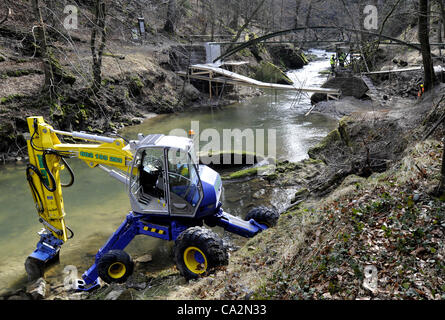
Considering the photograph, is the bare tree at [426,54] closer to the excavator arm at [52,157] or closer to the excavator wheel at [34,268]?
the excavator arm at [52,157]

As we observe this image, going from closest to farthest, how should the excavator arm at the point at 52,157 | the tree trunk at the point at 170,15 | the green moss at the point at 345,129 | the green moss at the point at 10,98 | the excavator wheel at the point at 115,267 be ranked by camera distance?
the excavator wheel at the point at 115,267, the excavator arm at the point at 52,157, the green moss at the point at 345,129, the green moss at the point at 10,98, the tree trunk at the point at 170,15

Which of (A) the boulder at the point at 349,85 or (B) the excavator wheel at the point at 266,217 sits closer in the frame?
(B) the excavator wheel at the point at 266,217

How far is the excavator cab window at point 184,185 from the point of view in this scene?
22.3ft

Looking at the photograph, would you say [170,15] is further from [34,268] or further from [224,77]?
[34,268]

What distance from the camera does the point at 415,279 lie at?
13.9 ft

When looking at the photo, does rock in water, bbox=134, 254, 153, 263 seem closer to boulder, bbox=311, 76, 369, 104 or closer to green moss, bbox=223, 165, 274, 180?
green moss, bbox=223, 165, 274, 180

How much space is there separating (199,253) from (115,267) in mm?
1679

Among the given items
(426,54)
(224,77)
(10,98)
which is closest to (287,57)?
(224,77)

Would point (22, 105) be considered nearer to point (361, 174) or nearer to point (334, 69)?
point (361, 174)

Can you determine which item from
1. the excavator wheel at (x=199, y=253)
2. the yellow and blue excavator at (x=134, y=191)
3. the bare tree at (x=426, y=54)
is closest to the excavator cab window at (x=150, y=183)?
the yellow and blue excavator at (x=134, y=191)

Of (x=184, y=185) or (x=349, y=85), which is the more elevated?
(x=349, y=85)

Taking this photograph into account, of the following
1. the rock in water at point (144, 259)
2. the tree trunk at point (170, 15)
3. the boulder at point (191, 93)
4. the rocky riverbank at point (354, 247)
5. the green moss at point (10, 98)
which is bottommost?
the rock in water at point (144, 259)

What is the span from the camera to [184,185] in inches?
271

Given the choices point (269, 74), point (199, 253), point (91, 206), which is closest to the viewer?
point (199, 253)
